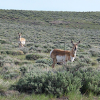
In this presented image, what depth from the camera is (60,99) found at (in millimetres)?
3803

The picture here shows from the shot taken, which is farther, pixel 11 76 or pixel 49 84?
pixel 11 76

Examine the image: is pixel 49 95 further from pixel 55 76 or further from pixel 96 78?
pixel 96 78

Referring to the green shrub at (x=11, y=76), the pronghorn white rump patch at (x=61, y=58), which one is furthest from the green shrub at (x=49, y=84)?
the pronghorn white rump patch at (x=61, y=58)

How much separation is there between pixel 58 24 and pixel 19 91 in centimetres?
4581

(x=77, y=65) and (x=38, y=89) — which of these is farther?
(x=77, y=65)

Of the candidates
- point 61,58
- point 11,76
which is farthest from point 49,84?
point 61,58

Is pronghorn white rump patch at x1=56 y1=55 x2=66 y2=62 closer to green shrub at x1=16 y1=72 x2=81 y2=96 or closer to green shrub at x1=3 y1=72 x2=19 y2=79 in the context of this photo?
green shrub at x1=3 y1=72 x2=19 y2=79

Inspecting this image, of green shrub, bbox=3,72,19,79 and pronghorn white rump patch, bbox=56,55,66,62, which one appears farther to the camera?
pronghorn white rump patch, bbox=56,55,66,62

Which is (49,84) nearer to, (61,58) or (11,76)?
(11,76)

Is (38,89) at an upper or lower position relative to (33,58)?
upper

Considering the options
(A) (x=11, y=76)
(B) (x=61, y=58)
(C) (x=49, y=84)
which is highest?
(C) (x=49, y=84)

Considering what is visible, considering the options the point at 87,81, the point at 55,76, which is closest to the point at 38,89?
the point at 55,76

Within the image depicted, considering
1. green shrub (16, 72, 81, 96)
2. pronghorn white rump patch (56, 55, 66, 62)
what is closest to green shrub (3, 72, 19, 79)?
green shrub (16, 72, 81, 96)

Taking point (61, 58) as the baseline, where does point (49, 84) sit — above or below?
above
